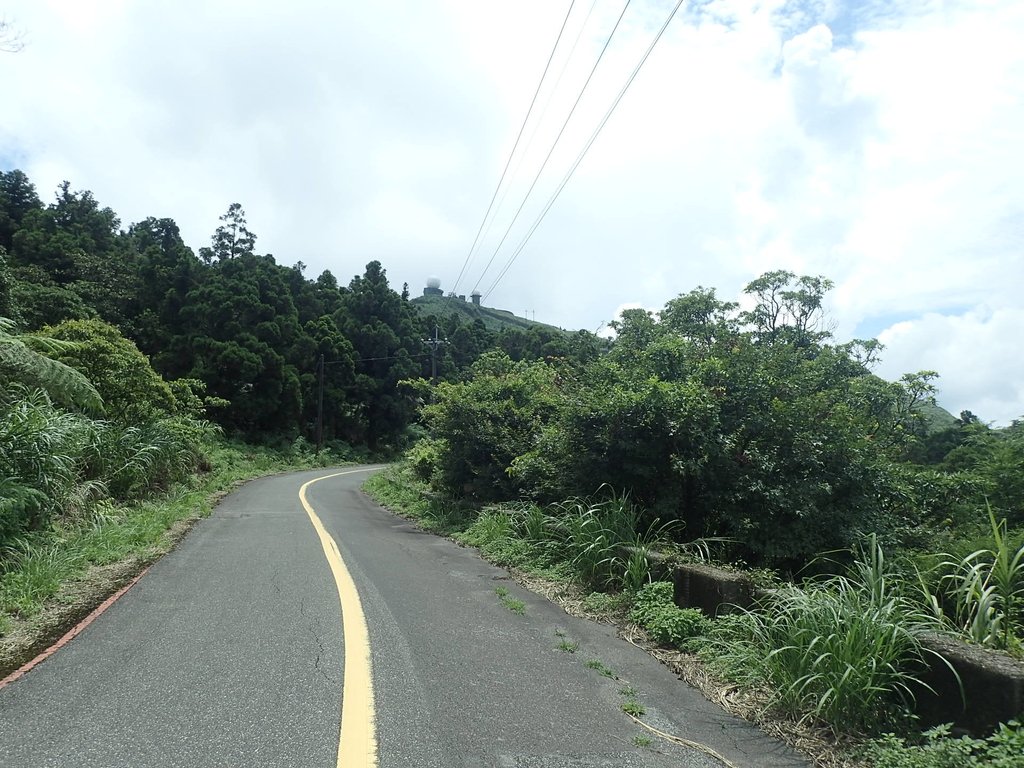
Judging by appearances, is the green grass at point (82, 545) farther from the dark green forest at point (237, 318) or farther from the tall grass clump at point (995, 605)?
the dark green forest at point (237, 318)

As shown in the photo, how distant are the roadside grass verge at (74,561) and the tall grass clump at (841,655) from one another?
5.30m

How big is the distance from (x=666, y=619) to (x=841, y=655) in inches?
71.9

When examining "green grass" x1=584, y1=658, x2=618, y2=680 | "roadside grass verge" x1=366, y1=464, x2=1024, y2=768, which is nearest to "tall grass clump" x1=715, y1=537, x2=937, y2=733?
"roadside grass verge" x1=366, y1=464, x2=1024, y2=768

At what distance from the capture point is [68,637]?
5109 millimetres

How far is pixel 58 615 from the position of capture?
5762mm

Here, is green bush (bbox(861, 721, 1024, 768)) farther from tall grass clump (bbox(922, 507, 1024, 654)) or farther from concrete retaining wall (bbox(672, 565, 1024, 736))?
tall grass clump (bbox(922, 507, 1024, 654))

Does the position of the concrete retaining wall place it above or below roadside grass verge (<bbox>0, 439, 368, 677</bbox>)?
above

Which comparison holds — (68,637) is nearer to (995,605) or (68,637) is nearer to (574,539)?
(574,539)

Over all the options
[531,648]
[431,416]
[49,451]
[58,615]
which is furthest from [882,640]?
[431,416]

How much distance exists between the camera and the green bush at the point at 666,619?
5562 mm

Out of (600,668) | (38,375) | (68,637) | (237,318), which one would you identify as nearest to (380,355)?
(237,318)

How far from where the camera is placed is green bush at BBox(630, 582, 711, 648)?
5562 millimetres

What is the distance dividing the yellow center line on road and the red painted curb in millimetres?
2120

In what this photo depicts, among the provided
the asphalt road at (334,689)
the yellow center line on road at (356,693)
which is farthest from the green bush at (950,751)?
the yellow center line on road at (356,693)
